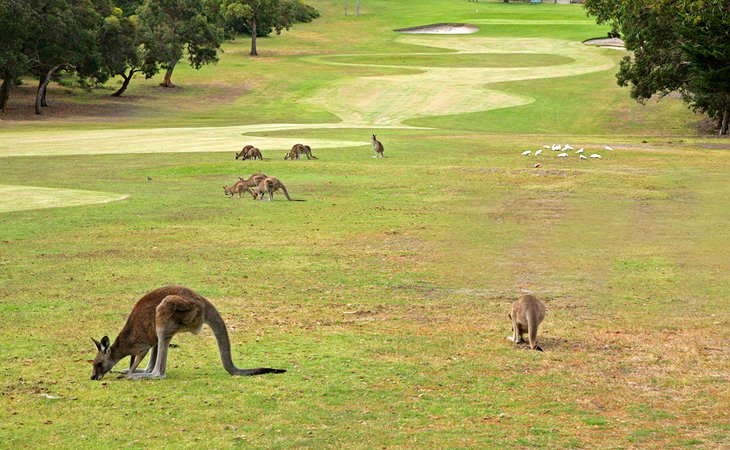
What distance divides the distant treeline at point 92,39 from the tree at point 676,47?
36314 mm

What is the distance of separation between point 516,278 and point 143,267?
21.4 feet

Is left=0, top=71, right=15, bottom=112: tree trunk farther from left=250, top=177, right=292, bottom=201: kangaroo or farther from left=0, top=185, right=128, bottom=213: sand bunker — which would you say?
left=250, top=177, right=292, bottom=201: kangaroo

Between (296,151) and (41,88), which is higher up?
(296,151)

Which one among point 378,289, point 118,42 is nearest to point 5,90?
point 118,42

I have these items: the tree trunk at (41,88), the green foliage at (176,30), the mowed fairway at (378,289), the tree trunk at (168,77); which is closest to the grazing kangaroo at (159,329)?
the mowed fairway at (378,289)

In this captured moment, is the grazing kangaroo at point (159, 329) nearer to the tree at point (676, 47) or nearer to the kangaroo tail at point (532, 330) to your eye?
the kangaroo tail at point (532, 330)

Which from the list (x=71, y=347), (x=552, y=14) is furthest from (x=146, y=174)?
(x=552, y=14)

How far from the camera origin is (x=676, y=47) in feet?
169

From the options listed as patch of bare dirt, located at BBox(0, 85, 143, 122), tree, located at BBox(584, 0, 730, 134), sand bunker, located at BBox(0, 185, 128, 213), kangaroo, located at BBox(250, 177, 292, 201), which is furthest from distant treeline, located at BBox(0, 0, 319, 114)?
kangaroo, located at BBox(250, 177, 292, 201)

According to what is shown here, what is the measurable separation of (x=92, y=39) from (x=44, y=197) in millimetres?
45522

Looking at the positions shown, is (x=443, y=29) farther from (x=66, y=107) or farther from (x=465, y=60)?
(x=66, y=107)

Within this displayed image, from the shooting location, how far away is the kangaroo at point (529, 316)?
1208 centimetres

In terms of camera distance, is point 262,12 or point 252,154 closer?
point 252,154

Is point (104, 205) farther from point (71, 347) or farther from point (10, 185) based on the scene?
point (71, 347)
